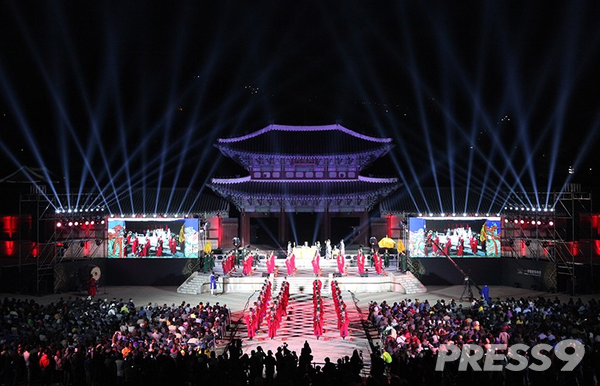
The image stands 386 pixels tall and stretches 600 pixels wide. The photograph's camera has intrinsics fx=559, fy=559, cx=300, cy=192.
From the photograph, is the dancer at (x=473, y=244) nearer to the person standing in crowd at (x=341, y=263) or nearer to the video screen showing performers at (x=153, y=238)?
the person standing in crowd at (x=341, y=263)

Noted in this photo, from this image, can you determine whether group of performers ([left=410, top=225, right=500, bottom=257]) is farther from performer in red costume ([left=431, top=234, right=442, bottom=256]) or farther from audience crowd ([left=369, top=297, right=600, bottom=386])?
audience crowd ([left=369, top=297, right=600, bottom=386])

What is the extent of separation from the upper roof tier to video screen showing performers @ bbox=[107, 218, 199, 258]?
5761mm

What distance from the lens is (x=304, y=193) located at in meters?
35.6

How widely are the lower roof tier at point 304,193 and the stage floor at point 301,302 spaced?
24.2ft

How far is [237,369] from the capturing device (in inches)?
492

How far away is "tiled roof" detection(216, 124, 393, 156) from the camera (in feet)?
117

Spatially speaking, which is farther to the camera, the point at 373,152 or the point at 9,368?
the point at 373,152

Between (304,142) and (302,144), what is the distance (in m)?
0.23

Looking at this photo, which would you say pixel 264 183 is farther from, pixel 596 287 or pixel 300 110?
pixel 596 287

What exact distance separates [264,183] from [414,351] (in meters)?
23.8

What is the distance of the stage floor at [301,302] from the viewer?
59.1 feet

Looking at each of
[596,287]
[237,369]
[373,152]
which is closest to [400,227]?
[373,152]

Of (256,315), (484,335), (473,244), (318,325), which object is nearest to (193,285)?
(256,315)

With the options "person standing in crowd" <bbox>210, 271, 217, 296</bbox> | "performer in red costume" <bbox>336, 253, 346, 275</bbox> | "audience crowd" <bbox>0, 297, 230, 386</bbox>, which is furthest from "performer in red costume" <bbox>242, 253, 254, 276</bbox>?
"audience crowd" <bbox>0, 297, 230, 386</bbox>
